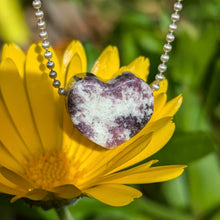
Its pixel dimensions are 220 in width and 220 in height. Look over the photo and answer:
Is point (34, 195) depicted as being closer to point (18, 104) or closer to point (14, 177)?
point (14, 177)

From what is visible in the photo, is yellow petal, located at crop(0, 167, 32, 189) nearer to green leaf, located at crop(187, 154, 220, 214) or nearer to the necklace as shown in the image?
the necklace

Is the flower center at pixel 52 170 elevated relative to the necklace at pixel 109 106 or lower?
lower

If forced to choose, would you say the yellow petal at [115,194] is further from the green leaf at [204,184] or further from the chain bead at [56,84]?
the green leaf at [204,184]

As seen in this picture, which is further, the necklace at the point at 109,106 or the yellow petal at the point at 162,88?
the yellow petal at the point at 162,88

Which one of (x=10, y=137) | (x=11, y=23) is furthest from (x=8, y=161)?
(x=11, y=23)

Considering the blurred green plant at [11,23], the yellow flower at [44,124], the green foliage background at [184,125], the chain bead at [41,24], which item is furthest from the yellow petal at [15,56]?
the blurred green plant at [11,23]

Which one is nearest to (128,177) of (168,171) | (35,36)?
(168,171)

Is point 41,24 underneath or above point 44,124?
above

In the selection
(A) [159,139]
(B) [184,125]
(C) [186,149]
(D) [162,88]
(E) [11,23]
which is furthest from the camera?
(E) [11,23]
